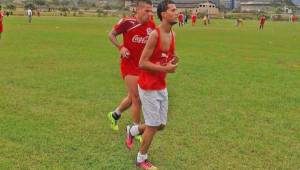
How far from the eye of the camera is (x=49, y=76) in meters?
13.6

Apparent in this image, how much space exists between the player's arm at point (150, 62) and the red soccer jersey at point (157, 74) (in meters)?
0.06

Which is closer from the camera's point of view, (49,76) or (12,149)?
(12,149)

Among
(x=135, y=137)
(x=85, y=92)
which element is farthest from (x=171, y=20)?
(x=85, y=92)

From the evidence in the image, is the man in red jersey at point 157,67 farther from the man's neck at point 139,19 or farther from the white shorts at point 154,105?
the man's neck at point 139,19

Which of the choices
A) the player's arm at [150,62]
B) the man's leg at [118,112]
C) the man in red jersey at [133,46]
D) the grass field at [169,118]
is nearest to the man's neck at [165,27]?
the player's arm at [150,62]

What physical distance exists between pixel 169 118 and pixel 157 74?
3065mm

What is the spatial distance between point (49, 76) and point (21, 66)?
2305mm

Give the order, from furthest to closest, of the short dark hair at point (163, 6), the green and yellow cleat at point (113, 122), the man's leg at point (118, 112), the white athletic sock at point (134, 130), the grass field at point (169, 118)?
the green and yellow cleat at point (113, 122)
the man's leg at point (118, 112)
the white athletic sock at point (134, 130)
the grass field at point (169, 118)
the short dark hair at point (163, 6)

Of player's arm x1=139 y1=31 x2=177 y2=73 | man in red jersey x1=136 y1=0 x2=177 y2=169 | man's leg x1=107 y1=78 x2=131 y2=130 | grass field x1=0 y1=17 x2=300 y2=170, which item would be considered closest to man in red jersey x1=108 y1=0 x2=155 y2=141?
man's leg x1=107 y1=78 x2=131 y2=130

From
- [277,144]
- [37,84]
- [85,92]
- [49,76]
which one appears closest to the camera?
[277,144]

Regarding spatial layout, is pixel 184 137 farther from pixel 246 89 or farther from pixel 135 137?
pixel 246 89

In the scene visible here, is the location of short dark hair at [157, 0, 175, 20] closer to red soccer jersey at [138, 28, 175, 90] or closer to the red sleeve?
red soccer jersey at [138, 28, 175, 90]

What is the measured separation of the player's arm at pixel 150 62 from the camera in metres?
5.54

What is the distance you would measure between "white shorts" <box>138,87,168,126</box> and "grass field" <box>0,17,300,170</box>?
0.71 metres
